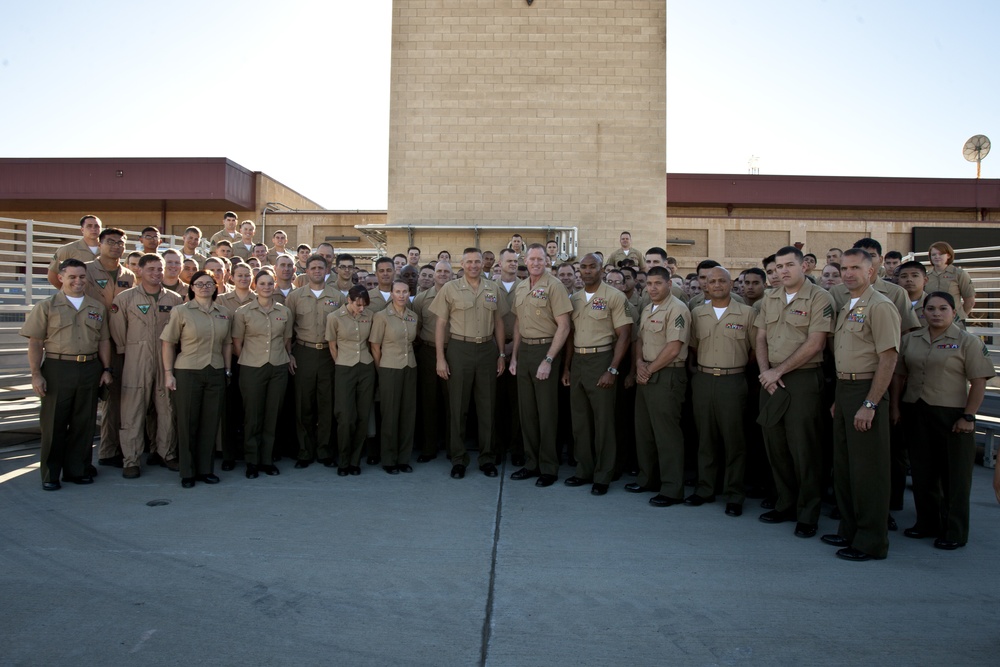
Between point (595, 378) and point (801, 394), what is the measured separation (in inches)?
70.2

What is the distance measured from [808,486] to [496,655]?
2935 millimetres

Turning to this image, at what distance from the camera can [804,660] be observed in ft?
10.4

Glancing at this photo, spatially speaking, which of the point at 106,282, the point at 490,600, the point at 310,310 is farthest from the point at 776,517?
the point at 106,282

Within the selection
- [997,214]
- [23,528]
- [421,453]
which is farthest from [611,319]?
[997,214]

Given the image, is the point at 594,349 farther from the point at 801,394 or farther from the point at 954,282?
the point at 954,282

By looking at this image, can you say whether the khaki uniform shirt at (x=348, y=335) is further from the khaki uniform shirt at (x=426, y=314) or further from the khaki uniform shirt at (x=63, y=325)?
the khaki uniform shirt at (x=63, y=325)

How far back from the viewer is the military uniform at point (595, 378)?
612 cm

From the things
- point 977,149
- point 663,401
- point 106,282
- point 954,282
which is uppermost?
point 977,149

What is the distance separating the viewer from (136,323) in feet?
21.5

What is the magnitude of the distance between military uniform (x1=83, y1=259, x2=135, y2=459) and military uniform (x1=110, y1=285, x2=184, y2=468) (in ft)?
0.57

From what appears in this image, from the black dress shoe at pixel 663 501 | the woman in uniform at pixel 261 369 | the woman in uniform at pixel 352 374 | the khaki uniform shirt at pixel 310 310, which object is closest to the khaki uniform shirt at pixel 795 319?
the black dress shoe at pixel 663 501

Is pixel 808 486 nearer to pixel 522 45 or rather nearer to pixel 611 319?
pixel 611 319

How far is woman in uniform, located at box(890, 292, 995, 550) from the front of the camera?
4.79m

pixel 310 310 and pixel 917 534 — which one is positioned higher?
pixel 310 310
